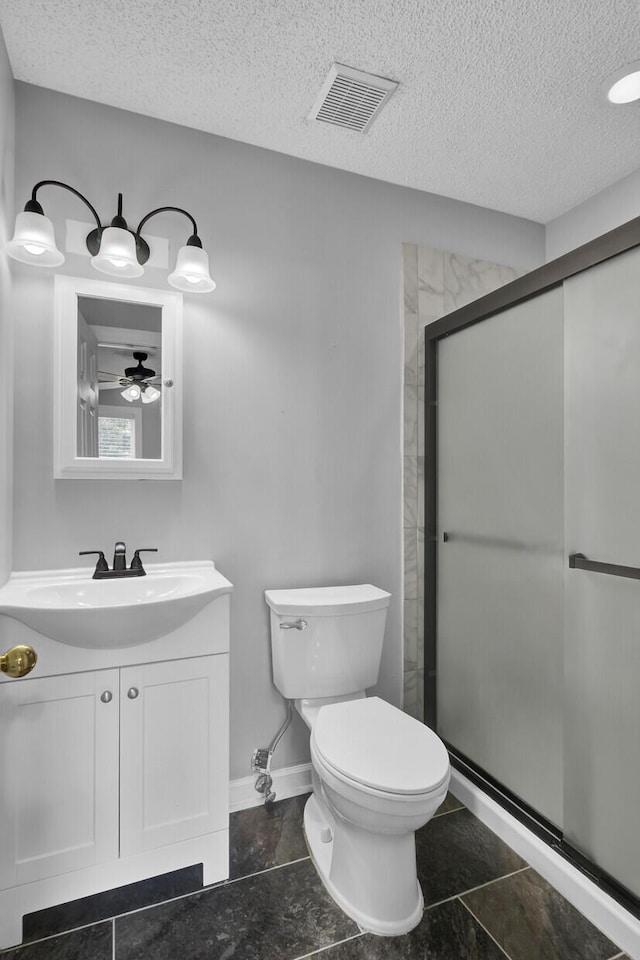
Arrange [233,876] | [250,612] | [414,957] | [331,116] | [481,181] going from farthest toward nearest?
1. [481,181]
2. [250,612]
3. [331,116]
4. [233,876]
5. [414,957]

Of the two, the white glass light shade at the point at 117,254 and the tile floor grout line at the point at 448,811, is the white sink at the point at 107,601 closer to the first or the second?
the white glass light shade at the point at 117,254

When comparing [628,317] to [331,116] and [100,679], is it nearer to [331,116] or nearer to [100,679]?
[331,116]

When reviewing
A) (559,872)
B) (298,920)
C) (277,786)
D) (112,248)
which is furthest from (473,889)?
(112,248)

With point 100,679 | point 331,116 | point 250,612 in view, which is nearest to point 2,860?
point 100,679

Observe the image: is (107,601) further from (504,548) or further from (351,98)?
(351,98)

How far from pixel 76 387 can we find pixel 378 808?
4.97 ft

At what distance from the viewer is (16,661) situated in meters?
0.91

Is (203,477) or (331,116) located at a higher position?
(331,116)

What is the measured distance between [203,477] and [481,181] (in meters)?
1.70

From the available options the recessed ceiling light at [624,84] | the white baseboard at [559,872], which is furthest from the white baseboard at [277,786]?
the recessed ceiling light at [624,84]

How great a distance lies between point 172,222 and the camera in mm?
1883

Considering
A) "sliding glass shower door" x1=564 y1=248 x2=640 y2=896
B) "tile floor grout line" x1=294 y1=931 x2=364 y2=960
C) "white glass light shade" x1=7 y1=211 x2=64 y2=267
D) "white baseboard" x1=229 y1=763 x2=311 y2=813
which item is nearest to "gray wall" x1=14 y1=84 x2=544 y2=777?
"white baseboard" x1=229 y1=763 x2=311 y2=813

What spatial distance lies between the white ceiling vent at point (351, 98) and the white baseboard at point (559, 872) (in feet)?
7.87

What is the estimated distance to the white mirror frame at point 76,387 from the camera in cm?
171
